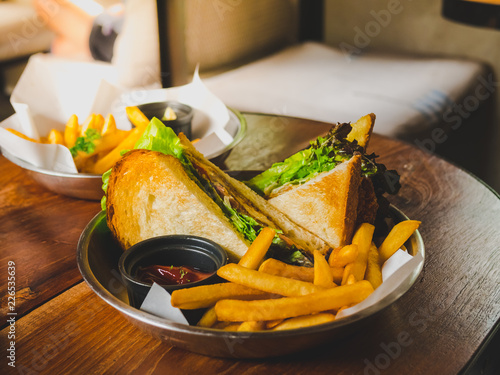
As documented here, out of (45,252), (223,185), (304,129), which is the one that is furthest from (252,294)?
(304,129)

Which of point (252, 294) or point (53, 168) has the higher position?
point (252, 294)

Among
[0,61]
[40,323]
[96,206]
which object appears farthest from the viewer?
[0,61]

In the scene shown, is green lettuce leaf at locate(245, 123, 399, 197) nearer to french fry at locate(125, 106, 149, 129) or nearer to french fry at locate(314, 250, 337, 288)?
french fry at locate(314, 250, 337, 288)

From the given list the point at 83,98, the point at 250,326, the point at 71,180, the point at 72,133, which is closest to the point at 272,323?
the point at 250,326

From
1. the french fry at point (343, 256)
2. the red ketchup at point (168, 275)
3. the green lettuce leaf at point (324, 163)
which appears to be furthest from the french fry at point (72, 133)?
the french fry at point (343, 256)

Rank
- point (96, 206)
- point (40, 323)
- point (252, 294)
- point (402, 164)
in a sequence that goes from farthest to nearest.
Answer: point (402, 164) → point (96, 206) → point (40, 323) → point (252, 294)

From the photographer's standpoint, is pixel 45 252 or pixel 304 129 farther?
pixel 304 129

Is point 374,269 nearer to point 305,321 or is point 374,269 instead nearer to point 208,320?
point 305,321

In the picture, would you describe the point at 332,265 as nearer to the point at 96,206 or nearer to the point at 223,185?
the point at 223,185
